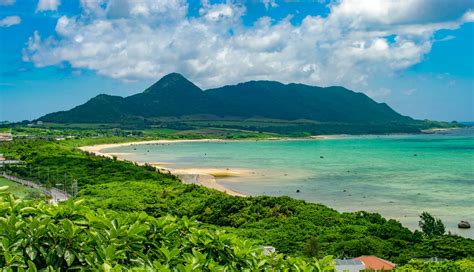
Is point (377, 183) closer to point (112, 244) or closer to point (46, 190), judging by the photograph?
point (46, 190)

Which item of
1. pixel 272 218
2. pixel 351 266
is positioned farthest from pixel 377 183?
pixel 351 266

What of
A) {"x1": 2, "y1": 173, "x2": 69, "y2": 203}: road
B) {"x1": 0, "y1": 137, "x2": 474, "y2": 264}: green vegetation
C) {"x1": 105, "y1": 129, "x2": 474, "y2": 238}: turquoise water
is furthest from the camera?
{"x1": 2, "y1": 173, "x2": 69, "y2": 203}: road

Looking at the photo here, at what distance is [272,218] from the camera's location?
2775 centimetres

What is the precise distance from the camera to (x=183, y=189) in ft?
124

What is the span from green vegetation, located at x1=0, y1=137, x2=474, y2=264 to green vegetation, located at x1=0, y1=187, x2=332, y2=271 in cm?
720

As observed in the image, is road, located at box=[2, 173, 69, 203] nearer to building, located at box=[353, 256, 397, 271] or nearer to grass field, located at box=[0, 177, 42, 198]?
grass field, located at box=[0, 177, 42, 198]

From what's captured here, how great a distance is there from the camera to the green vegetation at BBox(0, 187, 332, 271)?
12.2 feet

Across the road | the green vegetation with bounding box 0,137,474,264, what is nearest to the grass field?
the road

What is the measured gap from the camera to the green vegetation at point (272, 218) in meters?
20.4

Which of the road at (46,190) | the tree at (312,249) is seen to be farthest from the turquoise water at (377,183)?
the road at (46,190)

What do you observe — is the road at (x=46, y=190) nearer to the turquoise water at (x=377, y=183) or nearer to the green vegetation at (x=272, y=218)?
the green vegetation at (x=272, y=218)

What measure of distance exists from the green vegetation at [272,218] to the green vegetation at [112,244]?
7.20 metres

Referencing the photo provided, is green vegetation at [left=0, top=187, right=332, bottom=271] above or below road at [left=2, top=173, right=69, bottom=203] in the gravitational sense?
above

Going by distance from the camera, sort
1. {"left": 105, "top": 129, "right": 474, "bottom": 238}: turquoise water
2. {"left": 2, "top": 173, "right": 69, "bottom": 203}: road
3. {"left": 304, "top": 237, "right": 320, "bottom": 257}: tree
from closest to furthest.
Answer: {"left": 304, "top": 237, "right": 320, "bottom": 257}: tree
{"left": 105, "top": 129, "right": 474, "bottom": 238}: turquoise water
{"left": 2, "top": 173, "right": 69, "bottom": 203}: road
